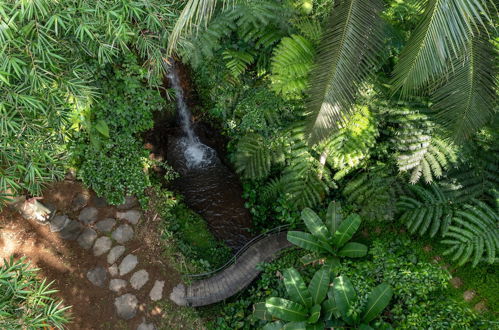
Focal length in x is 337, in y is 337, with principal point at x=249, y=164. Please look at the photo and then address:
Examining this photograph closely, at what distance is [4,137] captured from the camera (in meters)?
3.71

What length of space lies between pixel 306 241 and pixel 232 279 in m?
1.66

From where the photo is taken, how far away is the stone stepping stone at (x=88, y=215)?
599cm

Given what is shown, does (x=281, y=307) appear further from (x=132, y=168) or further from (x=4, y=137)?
(x=4, y=137)

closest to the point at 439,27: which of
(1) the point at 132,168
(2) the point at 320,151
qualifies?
(2) the point at 320,151

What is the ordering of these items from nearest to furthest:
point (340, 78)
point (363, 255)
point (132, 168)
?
point (340, 78) < point (363, 255) < point (132, 168)

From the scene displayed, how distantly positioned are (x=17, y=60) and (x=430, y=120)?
521cm

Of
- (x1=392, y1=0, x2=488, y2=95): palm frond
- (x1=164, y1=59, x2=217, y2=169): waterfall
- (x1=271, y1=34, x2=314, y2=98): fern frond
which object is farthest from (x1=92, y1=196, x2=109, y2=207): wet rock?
(x1=392, y1=0, x2=488, y2=95): palm frond

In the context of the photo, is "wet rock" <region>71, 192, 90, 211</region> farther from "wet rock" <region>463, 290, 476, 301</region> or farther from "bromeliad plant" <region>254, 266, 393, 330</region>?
"wet rock" <region>463, 290, 476, 301</region>

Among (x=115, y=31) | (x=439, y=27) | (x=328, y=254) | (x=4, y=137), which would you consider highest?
(x=439, y=27)

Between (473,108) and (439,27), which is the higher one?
(439,27)

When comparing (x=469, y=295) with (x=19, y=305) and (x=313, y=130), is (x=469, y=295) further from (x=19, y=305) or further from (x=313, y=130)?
(x=19, y=305)

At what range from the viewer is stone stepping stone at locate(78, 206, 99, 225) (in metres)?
5.99

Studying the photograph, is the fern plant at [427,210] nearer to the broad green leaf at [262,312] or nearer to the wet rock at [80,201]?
the broad green leaf at [262,312]

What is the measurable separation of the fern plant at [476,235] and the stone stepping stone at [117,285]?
4.98 metres
